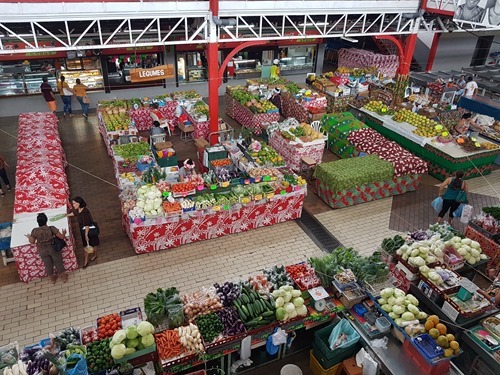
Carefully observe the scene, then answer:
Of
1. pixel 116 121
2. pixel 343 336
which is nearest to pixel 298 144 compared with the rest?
pixel 116 121

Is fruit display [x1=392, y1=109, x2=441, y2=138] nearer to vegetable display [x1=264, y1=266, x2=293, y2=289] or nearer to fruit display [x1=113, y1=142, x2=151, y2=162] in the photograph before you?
vegetable display [x1=264, y1=266, x2=293, y2=289]

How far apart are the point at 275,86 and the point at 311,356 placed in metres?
13.5

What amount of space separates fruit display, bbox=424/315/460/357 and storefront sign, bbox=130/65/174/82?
11.1 metres

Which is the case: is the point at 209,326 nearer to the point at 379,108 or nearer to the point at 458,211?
the point at 458,211

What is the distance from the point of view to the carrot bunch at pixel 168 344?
5793 millimetres

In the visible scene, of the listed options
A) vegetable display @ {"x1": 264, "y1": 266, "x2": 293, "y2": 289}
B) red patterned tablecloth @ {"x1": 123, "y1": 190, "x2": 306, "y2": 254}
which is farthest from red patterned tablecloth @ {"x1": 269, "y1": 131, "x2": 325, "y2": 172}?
vegetable display @ {"x1": 264, "y1": 266, "x2": 293, "y2": 289}

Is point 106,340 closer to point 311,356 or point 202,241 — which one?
point 311,356

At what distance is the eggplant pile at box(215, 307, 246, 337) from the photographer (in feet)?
20.3

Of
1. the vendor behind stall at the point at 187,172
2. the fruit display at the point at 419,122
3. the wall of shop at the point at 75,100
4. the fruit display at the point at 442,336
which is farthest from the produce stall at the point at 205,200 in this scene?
the wall of shop at the point at 75,100

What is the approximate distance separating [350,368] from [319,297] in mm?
1209

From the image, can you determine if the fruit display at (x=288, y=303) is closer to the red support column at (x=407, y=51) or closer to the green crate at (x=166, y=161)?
the green crate at (x=166, y=161)

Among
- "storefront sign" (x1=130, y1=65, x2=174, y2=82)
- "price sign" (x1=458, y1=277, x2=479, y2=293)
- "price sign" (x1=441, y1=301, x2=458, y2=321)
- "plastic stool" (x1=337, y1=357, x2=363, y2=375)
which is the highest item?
"storefront sign" (x1=130, y1=65, x2=174, y2=82)

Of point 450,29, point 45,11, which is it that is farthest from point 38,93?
point 450,29

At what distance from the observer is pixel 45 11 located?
408 inches
